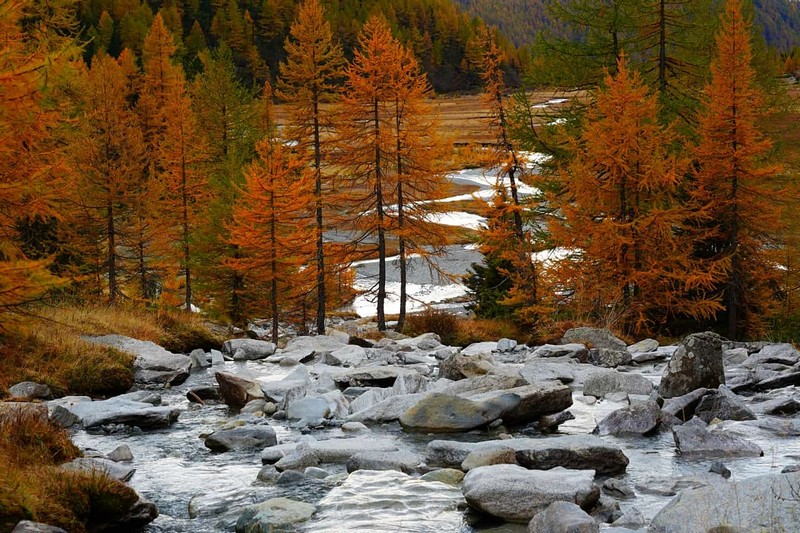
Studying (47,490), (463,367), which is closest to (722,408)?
(463,367)

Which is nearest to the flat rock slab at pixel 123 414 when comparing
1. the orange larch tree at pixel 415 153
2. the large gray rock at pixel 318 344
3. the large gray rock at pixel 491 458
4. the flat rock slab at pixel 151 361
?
the flat rock slab at pixel 151 361

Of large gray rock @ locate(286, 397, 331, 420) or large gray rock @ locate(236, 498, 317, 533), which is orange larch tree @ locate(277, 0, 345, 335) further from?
large gray rock @ locate(236, 498, 317, 533)

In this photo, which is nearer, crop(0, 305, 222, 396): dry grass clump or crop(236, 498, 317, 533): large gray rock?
crop(236, 498, 317, 533): large gray rock

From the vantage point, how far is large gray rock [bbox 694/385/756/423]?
28.1ft

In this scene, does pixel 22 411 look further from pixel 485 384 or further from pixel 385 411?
pixel 485 384

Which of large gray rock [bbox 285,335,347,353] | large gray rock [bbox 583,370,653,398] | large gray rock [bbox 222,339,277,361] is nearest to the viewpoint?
large gray rock [bbox 583,370,653,398]

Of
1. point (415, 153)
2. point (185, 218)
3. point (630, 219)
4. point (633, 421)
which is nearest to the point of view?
point (633, 421)

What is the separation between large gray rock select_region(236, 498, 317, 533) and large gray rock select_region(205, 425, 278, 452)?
2429 millimetres

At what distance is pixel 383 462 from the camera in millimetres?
7488

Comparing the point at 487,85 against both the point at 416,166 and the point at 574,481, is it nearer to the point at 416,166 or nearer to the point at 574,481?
the point at 416,166

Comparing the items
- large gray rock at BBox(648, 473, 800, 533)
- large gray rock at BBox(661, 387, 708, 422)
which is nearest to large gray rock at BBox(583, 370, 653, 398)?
large gray rock at BBox(661, 387, 708, 422)

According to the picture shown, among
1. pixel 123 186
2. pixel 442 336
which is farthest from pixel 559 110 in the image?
pixel 123 186

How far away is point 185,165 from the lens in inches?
1313

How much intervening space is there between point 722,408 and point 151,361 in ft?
32.9
